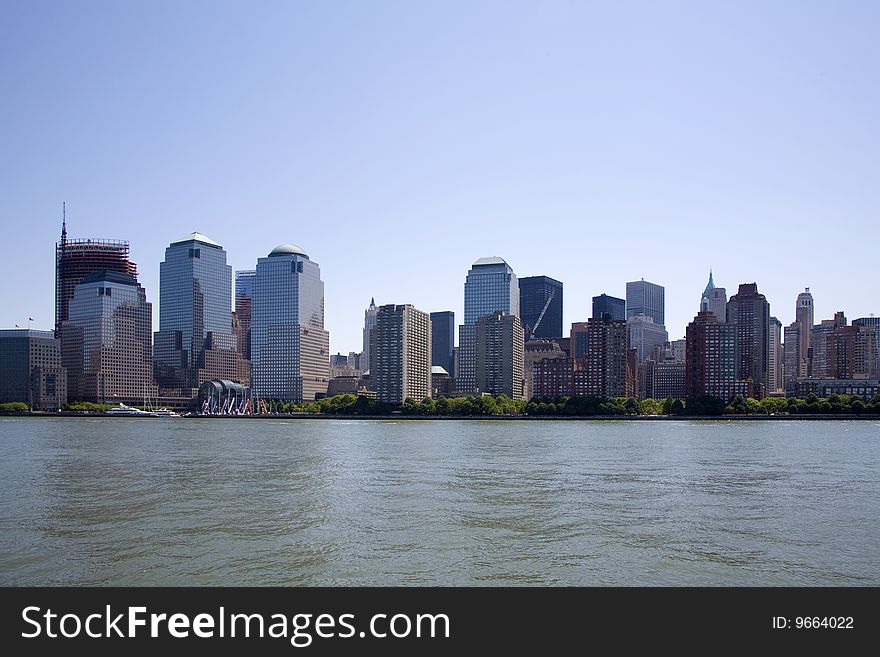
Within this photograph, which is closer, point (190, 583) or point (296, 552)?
point (190, 583)

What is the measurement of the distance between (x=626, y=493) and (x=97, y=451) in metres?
58.5

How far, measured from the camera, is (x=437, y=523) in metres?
35.1

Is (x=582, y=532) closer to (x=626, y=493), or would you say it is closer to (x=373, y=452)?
(x=626, y=493)

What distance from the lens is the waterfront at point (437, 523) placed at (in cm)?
2633

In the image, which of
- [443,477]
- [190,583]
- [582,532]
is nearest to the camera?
[190,583]

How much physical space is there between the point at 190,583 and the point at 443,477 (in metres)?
31.3

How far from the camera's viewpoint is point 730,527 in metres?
34.6

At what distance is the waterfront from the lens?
1037 inches
